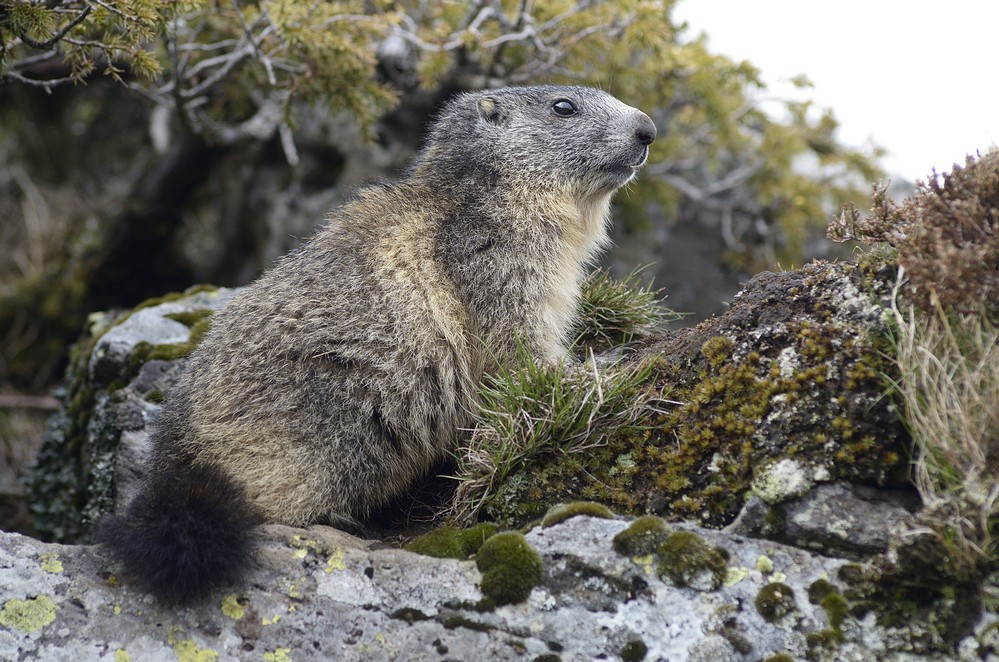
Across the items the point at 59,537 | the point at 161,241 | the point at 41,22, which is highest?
the point at 41,22

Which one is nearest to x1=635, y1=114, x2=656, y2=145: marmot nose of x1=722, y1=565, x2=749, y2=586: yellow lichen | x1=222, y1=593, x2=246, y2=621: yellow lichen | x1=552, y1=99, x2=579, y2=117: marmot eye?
x1=552, y1=99, x2=579, y2=117: marmot eye

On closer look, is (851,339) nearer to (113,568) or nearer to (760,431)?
(760,431)

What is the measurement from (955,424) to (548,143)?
4343 millimetres

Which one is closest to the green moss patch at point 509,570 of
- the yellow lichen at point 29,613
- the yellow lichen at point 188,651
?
the yellow lichen at point 188,651

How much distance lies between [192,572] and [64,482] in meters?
5.87

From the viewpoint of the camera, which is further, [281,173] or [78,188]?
[78,188]

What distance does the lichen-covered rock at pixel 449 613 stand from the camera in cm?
454

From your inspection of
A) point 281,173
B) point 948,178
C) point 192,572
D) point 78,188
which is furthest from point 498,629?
point 78,188

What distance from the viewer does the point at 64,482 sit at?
9.77 m

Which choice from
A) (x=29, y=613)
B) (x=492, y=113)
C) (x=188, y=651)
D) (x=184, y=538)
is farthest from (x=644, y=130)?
(x=29, y=613)

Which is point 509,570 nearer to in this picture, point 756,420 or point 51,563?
point 756,420

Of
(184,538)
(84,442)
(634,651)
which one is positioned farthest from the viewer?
(84,442)

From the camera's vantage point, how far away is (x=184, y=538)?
16.2 ft

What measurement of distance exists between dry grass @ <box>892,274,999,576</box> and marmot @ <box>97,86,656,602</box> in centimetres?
251
